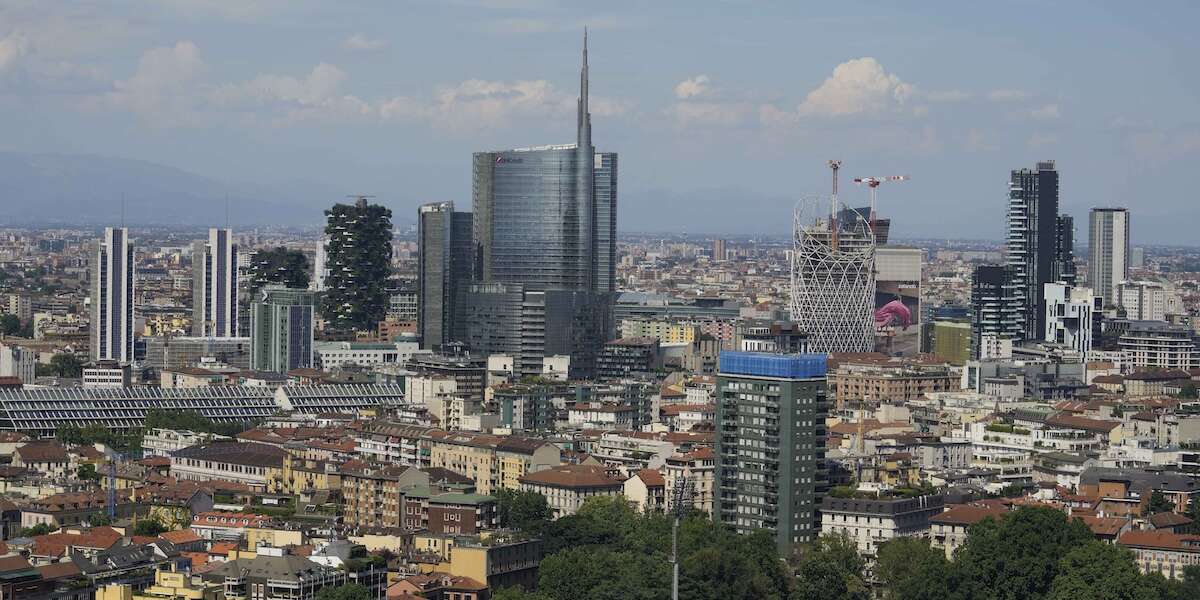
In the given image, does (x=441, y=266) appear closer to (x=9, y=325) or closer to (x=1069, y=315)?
(x=9, y=325)

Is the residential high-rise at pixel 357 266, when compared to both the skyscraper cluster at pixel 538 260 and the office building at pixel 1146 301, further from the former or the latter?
the office building at pixel 1146 301

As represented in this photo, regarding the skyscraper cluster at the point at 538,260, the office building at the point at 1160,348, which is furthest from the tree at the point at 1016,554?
the office building at the point at 1160,348

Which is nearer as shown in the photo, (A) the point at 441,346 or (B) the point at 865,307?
(A) the point at 441,346

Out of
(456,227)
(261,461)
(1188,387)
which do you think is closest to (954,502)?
(261,461)

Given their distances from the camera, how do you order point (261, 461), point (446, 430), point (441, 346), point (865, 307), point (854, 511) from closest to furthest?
1. point (854, 511)
2. point (261, 461)
3. point (446, 430)
4. point (441, 346)
5. point (865, 307)

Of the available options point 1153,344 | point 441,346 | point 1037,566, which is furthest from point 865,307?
point 1037,566

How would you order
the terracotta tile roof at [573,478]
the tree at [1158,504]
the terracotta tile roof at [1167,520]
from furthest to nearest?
the terracotta tile roof at [573,478] → the tree at [1158,504] → the terracotta tile roof at [1167,520]

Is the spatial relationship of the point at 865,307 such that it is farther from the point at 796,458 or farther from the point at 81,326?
the point at 796,458

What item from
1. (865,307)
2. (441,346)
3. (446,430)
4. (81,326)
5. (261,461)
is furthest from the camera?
(81,326)
